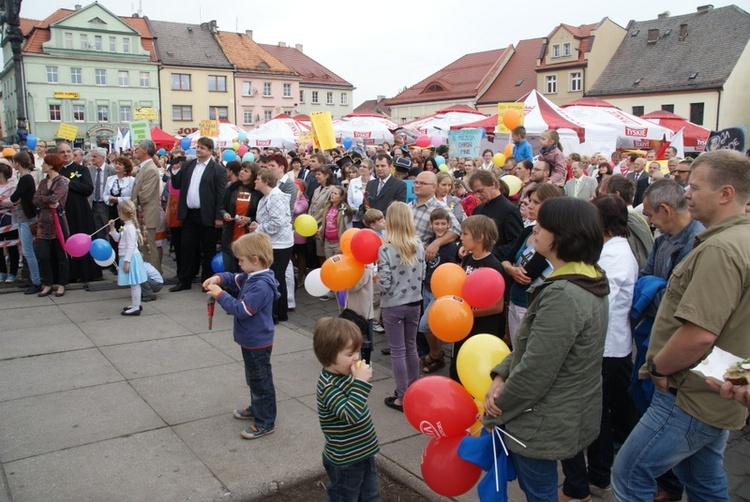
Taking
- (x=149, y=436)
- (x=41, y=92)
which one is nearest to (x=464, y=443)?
(x=149, y=436)

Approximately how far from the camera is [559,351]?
253 cm

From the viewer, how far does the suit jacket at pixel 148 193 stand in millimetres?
9172

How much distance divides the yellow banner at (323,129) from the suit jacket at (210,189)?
3.25 m

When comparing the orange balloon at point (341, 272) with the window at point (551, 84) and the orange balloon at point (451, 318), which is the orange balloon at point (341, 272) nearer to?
the orange balloon at point (451, 318)

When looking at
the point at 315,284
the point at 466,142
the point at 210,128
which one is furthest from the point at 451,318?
the point at 210,128

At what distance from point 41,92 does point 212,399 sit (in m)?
59.2

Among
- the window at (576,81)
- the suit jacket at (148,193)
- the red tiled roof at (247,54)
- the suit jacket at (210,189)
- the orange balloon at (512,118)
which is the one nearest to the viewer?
the suit jacket at (210,189)

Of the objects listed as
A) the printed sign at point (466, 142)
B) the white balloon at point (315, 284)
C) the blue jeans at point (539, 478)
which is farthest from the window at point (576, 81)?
the blue jeans at point (539, 478)

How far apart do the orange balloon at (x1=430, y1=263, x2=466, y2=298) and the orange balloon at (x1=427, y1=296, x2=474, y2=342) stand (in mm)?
215

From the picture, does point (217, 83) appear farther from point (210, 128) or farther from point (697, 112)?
point (210, 128)

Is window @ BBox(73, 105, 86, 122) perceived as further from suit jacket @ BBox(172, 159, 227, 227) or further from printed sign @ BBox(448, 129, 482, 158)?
suit jacket @ BBox(172, 159, 227, 227)

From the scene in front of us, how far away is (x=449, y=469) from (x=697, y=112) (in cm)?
4418

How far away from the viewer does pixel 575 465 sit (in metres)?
3.46

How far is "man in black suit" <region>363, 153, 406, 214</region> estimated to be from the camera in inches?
309
